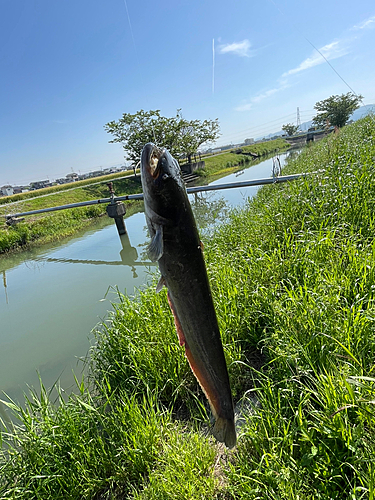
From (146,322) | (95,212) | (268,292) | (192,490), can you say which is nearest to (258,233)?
(268,292)

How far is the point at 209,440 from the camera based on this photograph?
1992 millimetres

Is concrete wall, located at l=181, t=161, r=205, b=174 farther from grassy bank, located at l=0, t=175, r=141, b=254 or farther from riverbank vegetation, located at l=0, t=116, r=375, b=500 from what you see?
riverbank vegetation, located at l=0, t=116, r=375, b=500

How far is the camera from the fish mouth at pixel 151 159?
112 cm

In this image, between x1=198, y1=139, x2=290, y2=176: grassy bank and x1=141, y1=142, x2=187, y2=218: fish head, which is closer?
x1=141, y1=142, x2=187, y2=218: fish head

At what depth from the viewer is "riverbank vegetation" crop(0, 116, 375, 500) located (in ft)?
4.99

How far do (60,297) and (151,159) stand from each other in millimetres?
6671

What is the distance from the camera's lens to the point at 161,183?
1100 mm

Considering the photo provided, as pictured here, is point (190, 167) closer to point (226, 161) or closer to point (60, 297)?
point (226, 161)

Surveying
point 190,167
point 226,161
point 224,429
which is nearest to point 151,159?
point 224,429

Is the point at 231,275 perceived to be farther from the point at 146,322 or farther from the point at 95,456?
the point at 95,456

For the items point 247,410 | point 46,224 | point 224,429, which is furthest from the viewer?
point 46,224

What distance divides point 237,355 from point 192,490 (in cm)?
111

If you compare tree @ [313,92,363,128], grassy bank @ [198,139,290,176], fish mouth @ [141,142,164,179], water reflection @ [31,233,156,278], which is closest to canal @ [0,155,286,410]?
water reflection @ [31,233,156,278]

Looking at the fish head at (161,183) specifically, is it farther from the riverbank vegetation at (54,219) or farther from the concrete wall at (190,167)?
the concrete wall at (190,167)
